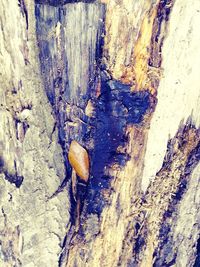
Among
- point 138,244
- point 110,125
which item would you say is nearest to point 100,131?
point 110,125

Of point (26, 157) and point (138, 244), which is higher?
point (26, 157)

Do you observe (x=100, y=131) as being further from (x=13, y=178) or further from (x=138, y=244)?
(x=138, y=244)

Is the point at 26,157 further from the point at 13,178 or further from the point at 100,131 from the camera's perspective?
the point at 100,131

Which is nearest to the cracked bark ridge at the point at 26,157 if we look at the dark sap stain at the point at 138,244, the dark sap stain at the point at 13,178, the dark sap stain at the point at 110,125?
the dark sap stain at the point at 13,178

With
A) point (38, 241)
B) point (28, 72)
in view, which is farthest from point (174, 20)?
point (38, 241)

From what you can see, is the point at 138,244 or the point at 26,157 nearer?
the point at 26,157

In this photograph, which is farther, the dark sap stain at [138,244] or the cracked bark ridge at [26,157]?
the dark sap stain at [138,244]

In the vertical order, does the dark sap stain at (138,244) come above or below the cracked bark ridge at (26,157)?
below

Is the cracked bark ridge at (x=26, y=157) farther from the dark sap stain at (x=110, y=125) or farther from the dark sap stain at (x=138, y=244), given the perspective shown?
the dark sap stain at (x=138, y=244)

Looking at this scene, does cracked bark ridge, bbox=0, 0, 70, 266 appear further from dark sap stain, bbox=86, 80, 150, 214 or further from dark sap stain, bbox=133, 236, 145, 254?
dark sap stain, bbox=133, 236, 145, 254
